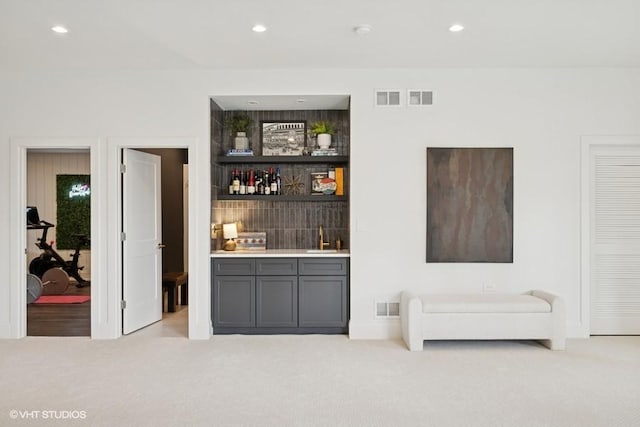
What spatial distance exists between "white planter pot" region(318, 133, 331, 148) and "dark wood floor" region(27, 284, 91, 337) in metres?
3.25

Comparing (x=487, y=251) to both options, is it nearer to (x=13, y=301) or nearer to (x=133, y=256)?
(x=133, y=256)

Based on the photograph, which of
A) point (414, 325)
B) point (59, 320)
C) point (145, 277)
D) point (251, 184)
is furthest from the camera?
point (59, 320)

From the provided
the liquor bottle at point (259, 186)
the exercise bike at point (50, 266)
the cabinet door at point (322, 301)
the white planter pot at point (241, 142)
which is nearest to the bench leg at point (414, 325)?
the cabinet door at point (322, 301)

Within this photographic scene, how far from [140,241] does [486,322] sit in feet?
12.2

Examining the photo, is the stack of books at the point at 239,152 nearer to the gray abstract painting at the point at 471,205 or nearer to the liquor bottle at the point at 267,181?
the liquor bottle at the point at 267,181

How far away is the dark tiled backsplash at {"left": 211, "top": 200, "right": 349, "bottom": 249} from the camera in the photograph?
17.8 feet

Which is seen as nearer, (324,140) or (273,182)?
(324,140)

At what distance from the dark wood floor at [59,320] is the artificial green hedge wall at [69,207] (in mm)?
2498

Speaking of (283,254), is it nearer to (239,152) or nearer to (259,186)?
(259,186)

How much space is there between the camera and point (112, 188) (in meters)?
4.82

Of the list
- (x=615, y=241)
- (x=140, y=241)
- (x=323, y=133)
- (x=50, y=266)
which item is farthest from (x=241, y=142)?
(x=50, y=266)

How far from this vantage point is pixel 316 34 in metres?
3.83

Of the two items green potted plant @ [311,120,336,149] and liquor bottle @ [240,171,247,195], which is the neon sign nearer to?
liquor bottle @ [240,171,247,195]

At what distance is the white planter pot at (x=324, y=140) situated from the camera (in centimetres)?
516
